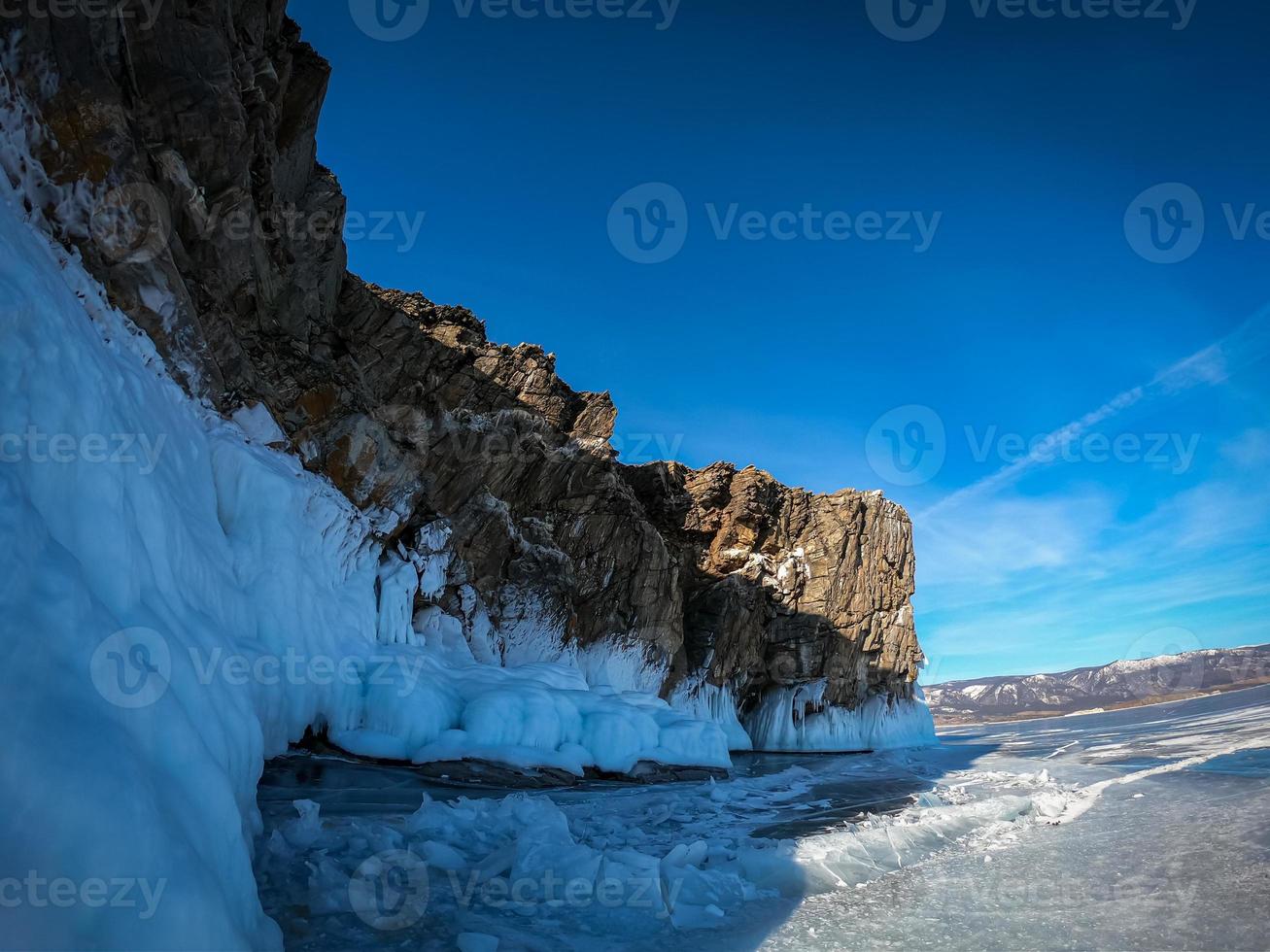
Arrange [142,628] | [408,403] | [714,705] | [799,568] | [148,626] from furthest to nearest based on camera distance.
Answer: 1. [799,568]
2. [714,705]
3. [408,403]
4. [148,626]
5. [142,628]

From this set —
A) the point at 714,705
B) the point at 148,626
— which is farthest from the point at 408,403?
the point at 714,705

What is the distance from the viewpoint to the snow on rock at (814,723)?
41031 millimetres

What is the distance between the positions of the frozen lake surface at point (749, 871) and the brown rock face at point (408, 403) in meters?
7.53

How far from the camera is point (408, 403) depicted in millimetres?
20844

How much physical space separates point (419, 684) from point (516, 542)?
9.46m

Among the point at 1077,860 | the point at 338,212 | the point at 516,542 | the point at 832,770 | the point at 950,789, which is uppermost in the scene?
the point at 338,212

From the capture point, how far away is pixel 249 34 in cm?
1282

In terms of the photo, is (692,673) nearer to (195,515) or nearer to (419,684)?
(419,684)

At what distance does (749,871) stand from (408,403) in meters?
17.0

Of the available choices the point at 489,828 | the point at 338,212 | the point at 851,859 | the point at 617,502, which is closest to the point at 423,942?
the point at 489,828

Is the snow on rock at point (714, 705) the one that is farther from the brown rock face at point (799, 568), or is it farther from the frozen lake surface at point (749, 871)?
the frozen lake surface at point (749, 871)

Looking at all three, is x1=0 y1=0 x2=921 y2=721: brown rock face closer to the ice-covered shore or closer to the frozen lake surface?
the ice-covered shore

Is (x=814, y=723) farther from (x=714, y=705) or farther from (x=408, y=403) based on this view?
(x=408, y=403)

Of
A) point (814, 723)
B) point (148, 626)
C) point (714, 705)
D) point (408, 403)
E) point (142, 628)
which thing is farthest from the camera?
point (814, 723)
